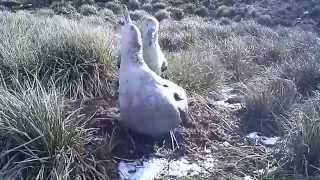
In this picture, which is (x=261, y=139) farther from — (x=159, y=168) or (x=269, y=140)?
(x=159, y=168)

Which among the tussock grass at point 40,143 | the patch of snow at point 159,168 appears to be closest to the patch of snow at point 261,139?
the patch of snow at point 159,168

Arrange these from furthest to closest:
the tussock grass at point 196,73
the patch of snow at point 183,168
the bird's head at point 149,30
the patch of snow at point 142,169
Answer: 1. the tussock grass at point 196,73
2. the bird's head at point 149,30
3. the patch of snow at point 183,168
4. the patch of snow at point 142,169

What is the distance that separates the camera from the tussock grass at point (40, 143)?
446 cm

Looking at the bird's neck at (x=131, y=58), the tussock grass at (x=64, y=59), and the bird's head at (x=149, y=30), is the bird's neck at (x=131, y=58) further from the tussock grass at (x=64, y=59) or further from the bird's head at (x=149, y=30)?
the tussock grass at (x=64, y=59)

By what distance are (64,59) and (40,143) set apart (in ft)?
6.23

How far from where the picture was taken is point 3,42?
666 cm

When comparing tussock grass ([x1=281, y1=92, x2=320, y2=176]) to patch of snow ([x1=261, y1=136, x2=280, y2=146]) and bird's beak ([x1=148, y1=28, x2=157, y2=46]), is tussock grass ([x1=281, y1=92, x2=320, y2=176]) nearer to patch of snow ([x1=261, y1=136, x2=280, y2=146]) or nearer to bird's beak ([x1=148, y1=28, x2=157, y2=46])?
patch of snow ([x1=261, y1=136, x2=280, y2=146])

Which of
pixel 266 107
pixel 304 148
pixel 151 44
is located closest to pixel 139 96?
pixel 151 44

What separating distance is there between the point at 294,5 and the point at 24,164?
64.8 ft

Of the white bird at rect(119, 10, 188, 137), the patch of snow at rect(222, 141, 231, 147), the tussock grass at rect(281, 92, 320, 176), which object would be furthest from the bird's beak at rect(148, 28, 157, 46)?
the tussock grass at rect(281, 92, 320, 176)

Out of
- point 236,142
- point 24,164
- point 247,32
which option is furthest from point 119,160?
point 247,32

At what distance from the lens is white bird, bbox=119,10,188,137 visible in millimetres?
5082

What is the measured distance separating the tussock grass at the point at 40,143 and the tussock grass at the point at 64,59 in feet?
3.36

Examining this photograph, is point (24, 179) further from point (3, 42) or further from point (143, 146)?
point (3, 42)
